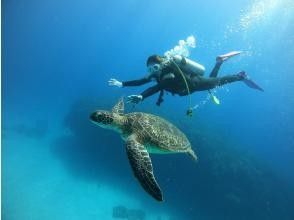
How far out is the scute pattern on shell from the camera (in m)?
5.00

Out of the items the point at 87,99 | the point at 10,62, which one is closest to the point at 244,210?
the point at 87,99

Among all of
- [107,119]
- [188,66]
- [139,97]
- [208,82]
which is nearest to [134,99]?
[139,97]

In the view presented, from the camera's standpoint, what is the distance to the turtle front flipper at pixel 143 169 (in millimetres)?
3425

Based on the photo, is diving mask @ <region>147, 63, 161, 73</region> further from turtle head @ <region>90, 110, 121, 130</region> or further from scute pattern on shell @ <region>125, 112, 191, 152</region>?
turtle head @ <region>90, 110, 121, 130</region>

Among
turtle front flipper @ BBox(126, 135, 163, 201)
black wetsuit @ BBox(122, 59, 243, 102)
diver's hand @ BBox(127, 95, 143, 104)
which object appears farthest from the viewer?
black wetsuit @ BBox(122, 59, 243, 102)

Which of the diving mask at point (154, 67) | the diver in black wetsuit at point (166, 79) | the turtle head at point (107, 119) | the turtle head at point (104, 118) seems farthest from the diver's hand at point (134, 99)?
the turtle head at point (104, 118)

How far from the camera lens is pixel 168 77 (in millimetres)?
6086

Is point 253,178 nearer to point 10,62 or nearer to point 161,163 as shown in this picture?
point 161,163

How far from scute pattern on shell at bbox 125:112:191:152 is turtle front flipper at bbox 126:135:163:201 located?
667mm

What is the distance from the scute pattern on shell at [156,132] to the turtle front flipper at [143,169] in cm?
67

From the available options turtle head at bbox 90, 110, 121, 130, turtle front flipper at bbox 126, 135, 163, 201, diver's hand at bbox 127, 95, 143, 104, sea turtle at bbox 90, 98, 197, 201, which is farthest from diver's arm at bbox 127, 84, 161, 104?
turtle front flipper at bbox 126, 135, 163, 201

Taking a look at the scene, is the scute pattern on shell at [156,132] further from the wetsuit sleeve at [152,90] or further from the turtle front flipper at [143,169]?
the wetsuit sleeve at [152,90]

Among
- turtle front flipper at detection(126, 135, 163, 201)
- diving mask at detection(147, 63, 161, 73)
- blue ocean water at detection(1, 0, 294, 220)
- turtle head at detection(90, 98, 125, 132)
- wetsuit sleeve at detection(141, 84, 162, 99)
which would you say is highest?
diving mask at detection(147, 63, 161, 73)

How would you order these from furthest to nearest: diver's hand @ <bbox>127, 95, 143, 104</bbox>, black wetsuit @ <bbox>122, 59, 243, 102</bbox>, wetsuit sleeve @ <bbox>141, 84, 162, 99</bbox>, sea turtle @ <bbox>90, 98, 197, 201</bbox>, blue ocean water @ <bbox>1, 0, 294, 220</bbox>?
blue ocean water @ <bbox>1, 0, 294, 220</bbox> → wetsuit sleeve @ <bbox>141, 84, 162, 99</bbox> → black wetsuit @ <bbox>122, 59, 243, 102</bbox> → diver's hand @ <bbox>127, 95, 143, 104</bbox> → sea turtle @ <bbox>90, 98, 197, 201</bbox>
